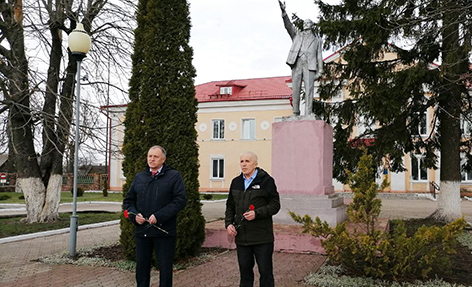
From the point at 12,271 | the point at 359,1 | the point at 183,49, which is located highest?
the point at 359,1

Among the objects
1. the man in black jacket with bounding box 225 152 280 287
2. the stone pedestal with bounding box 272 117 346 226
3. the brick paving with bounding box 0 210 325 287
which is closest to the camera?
the man in black jacket with bounding box 225 152 280 287

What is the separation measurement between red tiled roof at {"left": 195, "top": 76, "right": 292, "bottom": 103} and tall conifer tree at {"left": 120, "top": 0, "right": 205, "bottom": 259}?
2575cm

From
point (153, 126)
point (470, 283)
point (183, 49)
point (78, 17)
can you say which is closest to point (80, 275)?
point (153, 126)

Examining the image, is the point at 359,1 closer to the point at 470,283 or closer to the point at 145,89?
the point at 145,89

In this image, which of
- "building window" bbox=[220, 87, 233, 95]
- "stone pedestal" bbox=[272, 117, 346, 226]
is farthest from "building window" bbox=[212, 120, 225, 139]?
"stone pedestal" bbox=[272, 117, 346, 226]

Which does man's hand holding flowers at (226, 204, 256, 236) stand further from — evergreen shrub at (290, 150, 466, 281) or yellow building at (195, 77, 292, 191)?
yellow building at (195, 77, 292, 191)

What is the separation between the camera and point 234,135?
3425 cm

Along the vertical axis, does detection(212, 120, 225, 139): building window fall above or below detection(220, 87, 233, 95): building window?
below

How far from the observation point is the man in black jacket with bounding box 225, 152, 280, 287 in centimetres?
426

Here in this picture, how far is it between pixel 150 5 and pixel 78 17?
19.0 feet

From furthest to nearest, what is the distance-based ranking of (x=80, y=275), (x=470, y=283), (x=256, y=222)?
(x=80, y=275) → (x=470, y=283) → (x=256, y=222)

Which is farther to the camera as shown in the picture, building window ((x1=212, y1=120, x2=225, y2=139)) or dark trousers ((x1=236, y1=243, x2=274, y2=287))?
building window ((x1=212, y1=120, x2=225, y2=139))

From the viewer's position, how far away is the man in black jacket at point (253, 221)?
14.0 ft

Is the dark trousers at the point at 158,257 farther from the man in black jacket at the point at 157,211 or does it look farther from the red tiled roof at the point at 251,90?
the red tiled roof at the point at 251,90
